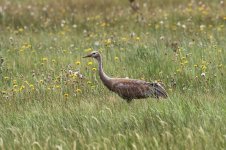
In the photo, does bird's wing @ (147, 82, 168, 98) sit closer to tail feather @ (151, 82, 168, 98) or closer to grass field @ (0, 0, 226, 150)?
tail feather @ (151, 82, 168, 98)

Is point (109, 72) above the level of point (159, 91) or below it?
above

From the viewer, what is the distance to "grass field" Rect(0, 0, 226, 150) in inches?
255

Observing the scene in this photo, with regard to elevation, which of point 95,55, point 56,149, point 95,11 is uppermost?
point 95,11

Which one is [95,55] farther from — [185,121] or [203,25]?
[203,25]

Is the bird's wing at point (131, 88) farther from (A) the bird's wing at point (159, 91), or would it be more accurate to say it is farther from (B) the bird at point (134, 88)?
(A) the bird's wing at point (159, 91)

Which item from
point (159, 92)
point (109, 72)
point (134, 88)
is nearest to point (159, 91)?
point (159, 92)

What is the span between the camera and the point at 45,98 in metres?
8.53

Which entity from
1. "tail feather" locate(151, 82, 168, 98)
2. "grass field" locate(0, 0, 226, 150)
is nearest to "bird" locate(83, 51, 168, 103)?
"tail feather" locate(151, 82, 168, 98)

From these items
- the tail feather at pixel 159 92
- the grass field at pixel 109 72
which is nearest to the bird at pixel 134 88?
the tail feather at pixel 159 92

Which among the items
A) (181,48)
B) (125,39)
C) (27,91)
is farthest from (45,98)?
(125,39)

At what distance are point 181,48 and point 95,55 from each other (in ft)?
8.42

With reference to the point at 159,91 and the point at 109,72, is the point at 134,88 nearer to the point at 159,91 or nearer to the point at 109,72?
the point at 159,91

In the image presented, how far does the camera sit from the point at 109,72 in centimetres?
1012

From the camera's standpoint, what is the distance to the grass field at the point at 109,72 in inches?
255
